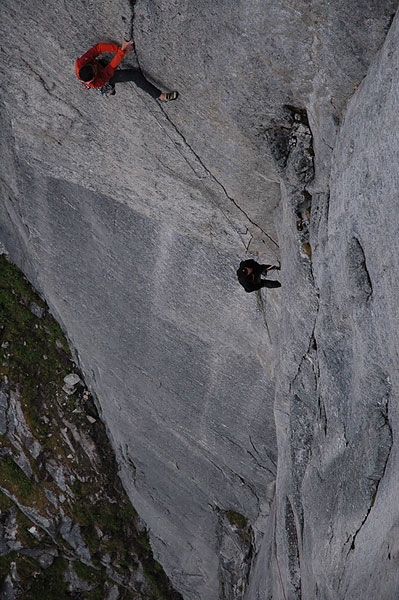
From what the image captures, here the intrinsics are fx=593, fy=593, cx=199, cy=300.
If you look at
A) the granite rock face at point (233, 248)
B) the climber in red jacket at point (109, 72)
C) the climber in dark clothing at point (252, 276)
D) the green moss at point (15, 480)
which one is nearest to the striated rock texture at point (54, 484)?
the green moss at point (15, 480)

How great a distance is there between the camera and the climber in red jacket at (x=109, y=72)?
5.62 meters

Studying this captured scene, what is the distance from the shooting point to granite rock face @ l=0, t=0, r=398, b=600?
4.52 m

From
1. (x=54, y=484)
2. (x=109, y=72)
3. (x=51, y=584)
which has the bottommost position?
(x=51, y=584)

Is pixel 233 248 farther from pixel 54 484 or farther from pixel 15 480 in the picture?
pixel 15 480

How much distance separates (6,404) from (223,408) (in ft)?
16.2

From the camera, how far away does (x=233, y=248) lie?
7.12 m

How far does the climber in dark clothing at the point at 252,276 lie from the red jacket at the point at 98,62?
242 cm

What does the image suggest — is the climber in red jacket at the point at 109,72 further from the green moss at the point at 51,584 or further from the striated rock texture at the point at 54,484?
the green moss at the point at 51,584

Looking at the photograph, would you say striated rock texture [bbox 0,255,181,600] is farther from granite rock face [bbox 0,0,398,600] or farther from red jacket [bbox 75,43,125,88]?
red jacket [bbox 75,43,125,88]

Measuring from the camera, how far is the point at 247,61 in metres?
5.05

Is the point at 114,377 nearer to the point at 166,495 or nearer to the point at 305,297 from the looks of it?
the point at 166,495

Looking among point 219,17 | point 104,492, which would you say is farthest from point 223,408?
point 219,17

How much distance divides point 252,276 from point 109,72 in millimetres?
2585

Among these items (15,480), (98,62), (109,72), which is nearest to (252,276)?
(109,72)
